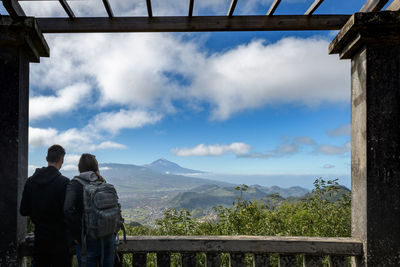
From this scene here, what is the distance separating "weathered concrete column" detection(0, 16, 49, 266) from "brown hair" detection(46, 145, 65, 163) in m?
0.30

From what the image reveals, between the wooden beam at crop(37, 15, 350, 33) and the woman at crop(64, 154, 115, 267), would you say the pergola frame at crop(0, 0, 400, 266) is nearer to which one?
the wooden beam at crop(37, 15, 350, 33)

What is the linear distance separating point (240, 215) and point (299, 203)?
1502 millimetres

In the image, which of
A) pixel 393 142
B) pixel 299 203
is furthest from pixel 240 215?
pixel 393 142

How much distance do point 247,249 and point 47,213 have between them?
2.15 metres

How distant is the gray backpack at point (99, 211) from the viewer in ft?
8.74

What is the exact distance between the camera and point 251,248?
290 cm

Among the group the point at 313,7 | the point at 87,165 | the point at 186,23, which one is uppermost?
the point at 313,7

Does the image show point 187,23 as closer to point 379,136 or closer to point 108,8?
point 108,8

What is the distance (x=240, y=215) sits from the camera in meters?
5.11

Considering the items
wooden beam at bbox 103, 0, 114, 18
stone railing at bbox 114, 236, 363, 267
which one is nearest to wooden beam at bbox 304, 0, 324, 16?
wooden beam at bbox 103, 0, 114, 18

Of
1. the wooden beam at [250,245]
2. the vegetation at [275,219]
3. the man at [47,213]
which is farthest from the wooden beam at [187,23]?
the vegetation at [275,219]

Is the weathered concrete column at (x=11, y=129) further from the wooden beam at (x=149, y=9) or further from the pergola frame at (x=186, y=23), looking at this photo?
Result: the wooden beam at (x=149, y=9)

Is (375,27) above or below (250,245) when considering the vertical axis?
above

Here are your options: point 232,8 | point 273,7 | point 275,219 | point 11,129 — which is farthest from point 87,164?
point 275,219
